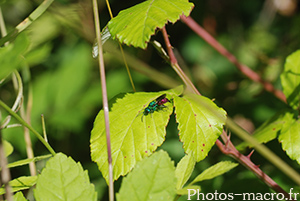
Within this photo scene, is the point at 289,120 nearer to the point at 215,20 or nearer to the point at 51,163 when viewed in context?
the point at 51,163

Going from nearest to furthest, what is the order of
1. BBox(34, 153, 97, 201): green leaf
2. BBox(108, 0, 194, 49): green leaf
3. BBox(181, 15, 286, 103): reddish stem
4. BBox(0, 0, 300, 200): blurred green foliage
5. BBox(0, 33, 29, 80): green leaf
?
BBox(0, 33, 29, 80): green leaf, BBox(34, 153, 97, 201): green leaf, BBox(108, 0, 194, 49): green leaf, BBox(181, 15, 286, 103): reddish stem, BBox(0, 0, 300, 200): blurred green foliage

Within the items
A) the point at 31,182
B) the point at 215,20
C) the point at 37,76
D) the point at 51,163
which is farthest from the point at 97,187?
the point at 215,20

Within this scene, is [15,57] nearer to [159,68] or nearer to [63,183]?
[63,183]

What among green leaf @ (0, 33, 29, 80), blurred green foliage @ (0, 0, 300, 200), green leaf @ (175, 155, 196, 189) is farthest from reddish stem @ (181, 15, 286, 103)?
green leaf @ (0, 33, 29, 80)

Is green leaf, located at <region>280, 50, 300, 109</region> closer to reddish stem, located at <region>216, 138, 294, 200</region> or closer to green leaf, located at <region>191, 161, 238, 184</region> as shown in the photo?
reddish stem, located at <region>216, 138, 294, 200</region>

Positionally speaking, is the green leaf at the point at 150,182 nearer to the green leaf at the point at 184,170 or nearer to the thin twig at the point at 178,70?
the green leaf at the point at 184,170

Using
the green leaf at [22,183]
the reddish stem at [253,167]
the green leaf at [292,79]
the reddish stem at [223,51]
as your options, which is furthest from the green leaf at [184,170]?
the reddish stem at [223,51]
